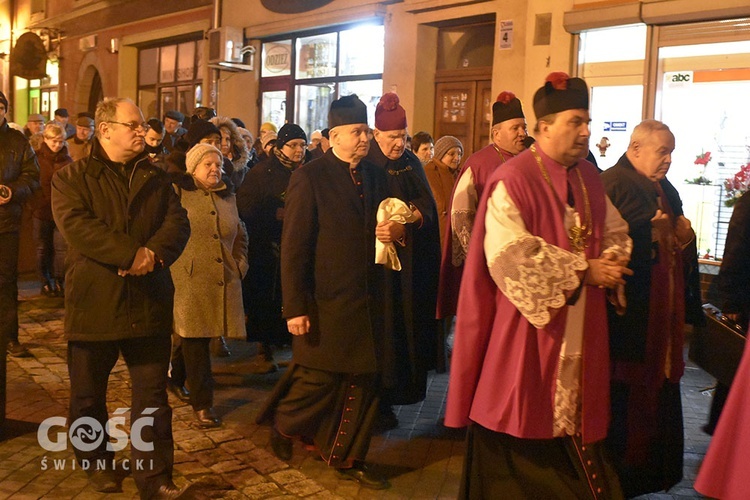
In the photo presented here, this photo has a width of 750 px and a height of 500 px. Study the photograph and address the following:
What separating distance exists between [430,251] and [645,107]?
5543 millimetres

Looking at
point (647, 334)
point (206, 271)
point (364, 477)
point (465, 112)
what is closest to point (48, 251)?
point (206, 271)

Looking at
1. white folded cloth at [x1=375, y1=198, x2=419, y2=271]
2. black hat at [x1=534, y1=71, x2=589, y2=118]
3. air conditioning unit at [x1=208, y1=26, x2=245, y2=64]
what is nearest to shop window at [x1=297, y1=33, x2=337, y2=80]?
air conditioning unit at [x1=208, y1=26, x2=245, y2=64]

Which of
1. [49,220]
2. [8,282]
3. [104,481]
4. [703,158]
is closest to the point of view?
[104,481]

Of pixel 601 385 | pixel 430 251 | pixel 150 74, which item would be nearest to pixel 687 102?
pixel 430 251

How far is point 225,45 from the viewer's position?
58.9ft

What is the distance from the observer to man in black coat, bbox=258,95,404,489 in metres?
5.08

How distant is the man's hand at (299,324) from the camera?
5.00 metres

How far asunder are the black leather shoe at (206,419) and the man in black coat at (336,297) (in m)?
0.94

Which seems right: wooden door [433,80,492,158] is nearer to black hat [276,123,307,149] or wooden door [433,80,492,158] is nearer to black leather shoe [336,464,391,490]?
black hat [276,123,307,149]

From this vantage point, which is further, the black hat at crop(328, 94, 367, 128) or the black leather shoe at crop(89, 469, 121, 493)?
the black hat at crop(328, 94, 367, 128)

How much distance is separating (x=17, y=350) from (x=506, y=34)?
25.0ft

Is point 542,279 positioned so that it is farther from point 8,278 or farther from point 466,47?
point 466,47

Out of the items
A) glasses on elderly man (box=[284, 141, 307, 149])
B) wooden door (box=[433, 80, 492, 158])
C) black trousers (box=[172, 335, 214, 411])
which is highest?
wooden door (box=[433, 80, 492, 158])

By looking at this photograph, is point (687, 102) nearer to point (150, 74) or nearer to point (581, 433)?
point (581, 433)
